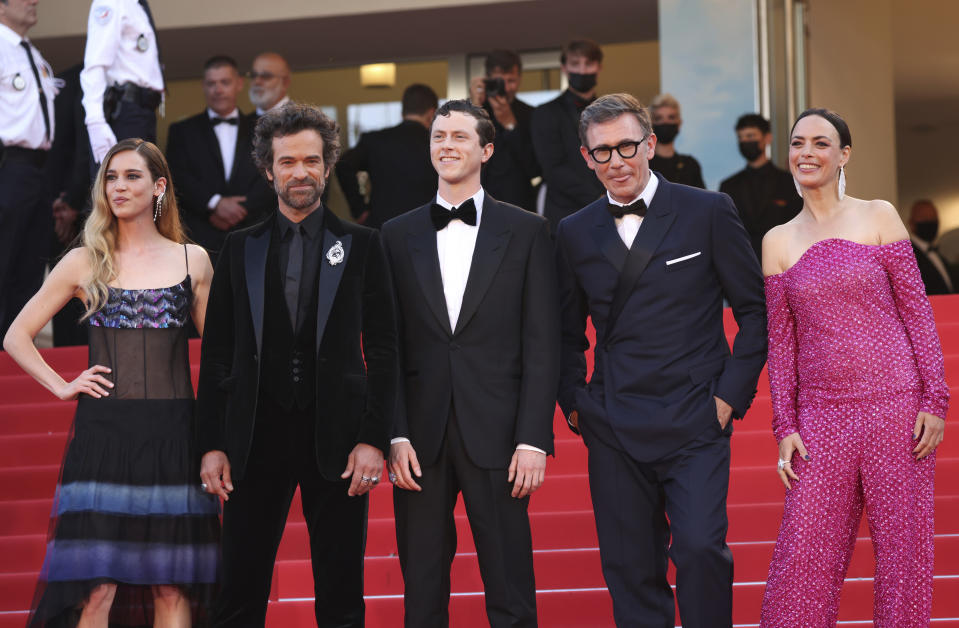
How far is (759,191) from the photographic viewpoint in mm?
8719

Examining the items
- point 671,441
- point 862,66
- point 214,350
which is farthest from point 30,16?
point 862,66

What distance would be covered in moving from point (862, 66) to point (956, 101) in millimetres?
6030

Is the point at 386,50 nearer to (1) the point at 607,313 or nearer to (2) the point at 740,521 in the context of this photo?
(2) the point at 740,521

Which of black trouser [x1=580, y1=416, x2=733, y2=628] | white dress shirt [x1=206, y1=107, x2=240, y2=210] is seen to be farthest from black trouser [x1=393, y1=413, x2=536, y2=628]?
white dress shirt [x1=206, y1=107, x2=240, y2=210]

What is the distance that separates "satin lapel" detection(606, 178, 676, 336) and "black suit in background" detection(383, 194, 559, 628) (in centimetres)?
20

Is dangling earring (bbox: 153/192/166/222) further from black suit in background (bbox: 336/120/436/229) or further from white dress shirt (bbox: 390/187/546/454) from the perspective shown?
black suit in background (bbox: 336/120/436/229)

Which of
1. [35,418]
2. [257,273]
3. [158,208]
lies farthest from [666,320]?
[35,418]

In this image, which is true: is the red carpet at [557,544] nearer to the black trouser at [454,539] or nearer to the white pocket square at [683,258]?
the black trouser at [454,539]

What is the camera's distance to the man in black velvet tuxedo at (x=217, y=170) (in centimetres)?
795

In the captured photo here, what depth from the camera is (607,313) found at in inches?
168

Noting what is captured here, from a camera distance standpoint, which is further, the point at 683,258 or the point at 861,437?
the point at 683,258

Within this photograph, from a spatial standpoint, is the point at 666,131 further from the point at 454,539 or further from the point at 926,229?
the point at 926,229

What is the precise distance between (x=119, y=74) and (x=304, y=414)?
11.5 ft

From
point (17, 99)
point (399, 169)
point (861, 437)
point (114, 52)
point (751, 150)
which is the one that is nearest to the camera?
point (861, 437)
